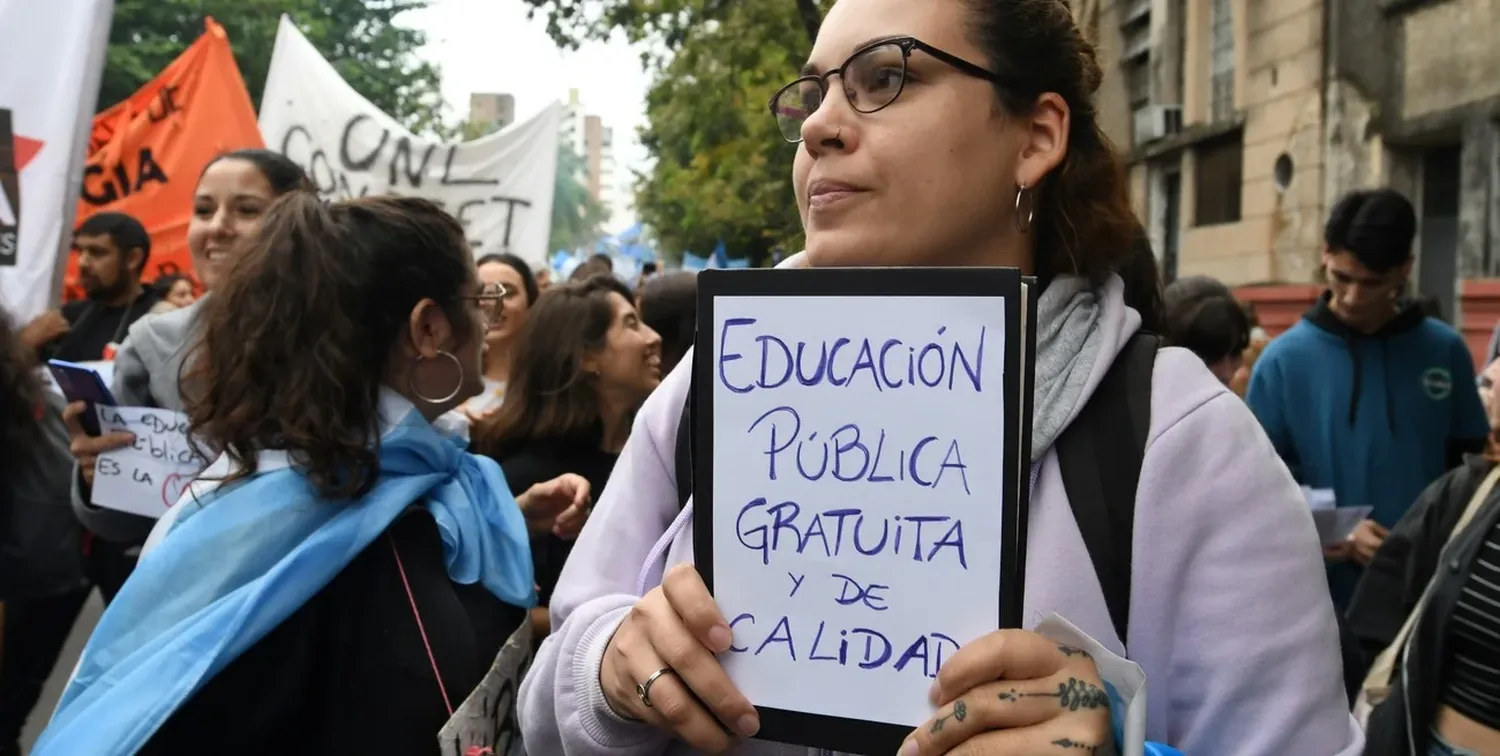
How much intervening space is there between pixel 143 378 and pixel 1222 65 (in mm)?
10882

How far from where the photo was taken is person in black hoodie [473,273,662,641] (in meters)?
3.69

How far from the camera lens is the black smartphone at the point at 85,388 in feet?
10.0

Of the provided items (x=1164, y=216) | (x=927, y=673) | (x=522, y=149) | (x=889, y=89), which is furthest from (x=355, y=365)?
(x=1164, y=216)

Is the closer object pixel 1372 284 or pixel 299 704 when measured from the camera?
pixel 299 704

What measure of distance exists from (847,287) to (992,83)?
1.28 feet

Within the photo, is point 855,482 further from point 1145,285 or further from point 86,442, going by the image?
point 86,442

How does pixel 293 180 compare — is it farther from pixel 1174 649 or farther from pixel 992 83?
pixel 1174 649

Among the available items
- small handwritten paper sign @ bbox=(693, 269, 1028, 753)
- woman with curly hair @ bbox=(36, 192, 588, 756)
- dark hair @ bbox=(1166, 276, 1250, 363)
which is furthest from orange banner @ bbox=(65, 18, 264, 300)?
small handwritten paper sign @ bbox=(693, 269, 1028, 753)

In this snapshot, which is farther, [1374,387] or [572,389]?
[1374,387]

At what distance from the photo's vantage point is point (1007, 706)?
1.05 m

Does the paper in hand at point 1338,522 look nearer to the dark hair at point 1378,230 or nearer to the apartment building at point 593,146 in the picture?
the dark hair at point 1378,230

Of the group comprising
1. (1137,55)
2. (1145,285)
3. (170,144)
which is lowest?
(1145,285)

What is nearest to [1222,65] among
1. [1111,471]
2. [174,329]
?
[174,329]

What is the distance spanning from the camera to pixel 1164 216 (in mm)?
13328
